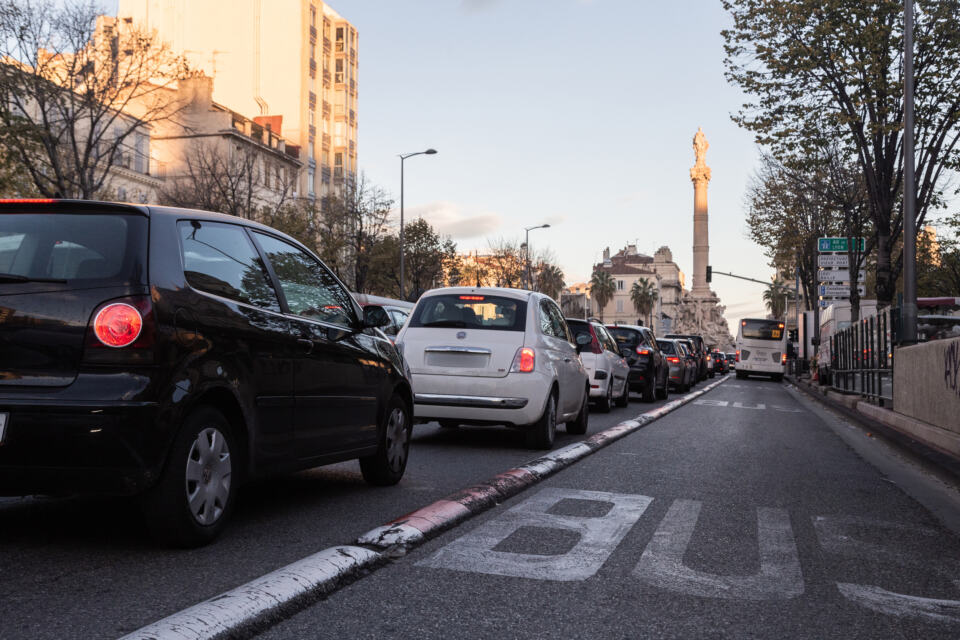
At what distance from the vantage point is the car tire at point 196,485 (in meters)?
4.50

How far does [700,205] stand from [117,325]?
364ft

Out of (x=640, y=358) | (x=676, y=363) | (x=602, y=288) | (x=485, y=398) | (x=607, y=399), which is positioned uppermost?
(x=602, y=288)

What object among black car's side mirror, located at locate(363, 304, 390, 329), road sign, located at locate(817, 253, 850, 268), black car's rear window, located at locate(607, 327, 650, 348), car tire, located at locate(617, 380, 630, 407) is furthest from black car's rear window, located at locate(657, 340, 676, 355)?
black car's side mirror, located at locate(363, 304, 390, 329)

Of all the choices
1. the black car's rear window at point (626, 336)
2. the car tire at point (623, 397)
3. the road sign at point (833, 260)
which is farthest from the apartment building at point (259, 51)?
the car tire at point (623, 397)

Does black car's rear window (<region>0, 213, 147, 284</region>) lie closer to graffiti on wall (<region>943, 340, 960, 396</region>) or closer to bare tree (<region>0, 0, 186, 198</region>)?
graffiti on wall (<region>943, 340, 960, 396</region>)

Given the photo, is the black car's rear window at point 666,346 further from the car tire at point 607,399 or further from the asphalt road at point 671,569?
the asphalt road at point 671,569

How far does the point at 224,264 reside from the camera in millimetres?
5176

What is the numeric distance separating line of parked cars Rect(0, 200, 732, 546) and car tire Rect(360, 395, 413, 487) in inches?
5.4

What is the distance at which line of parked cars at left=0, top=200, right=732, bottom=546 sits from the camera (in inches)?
167

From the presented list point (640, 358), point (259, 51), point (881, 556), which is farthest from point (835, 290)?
point (259, 51)

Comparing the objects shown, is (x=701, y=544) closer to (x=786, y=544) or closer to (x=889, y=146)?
(x=786, y=544)

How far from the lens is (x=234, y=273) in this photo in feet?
17.2

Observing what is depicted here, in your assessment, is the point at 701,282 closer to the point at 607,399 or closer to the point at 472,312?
the point at 607,399

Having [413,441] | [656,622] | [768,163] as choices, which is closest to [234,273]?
[656,622]
